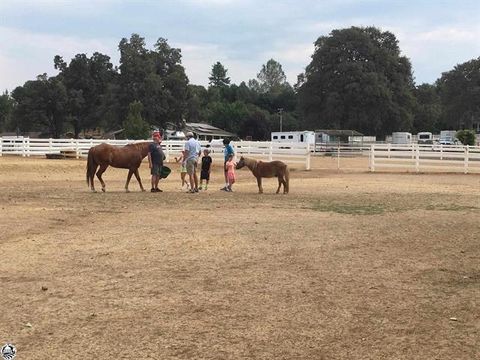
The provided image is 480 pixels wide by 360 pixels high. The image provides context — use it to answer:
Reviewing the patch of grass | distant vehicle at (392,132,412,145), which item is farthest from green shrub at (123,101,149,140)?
the patch of grass

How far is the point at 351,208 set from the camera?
445 inches

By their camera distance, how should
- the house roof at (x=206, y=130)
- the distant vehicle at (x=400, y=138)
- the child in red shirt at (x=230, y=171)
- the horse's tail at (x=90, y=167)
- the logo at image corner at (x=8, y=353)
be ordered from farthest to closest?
1. the house roof at (x=206, y=130)
2. the distant vehicle at (x=400, y=138)
3. the child in red shirt at (x=230, y=171)
4. the horse's tail at (x=90, y=167)
5. the logo at image corner at (x=8, y=353)

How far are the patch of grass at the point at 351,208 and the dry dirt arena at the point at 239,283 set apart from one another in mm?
157

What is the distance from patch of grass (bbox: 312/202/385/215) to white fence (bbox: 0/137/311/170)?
15027 millimetres

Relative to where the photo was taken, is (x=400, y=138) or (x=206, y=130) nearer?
(x=400, y=138)

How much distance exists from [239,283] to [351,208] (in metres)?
6.34

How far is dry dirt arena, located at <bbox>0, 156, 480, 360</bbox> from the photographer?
3908 mm

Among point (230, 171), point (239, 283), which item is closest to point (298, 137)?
point (230, 171)

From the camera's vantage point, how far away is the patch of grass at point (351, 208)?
1067 cm

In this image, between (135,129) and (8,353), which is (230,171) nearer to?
(8,353)

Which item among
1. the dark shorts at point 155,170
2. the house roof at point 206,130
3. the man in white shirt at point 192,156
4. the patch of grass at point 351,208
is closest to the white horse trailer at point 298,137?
the house roof at point 206,130

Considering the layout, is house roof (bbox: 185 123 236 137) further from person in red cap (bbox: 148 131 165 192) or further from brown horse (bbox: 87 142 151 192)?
person in red cap (bbox: 148 131 165 192)

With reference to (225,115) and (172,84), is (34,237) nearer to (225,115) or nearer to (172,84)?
(172,84)

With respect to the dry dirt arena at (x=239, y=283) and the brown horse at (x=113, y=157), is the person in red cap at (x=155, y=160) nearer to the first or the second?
the brown horse at (x=113, y=157)
